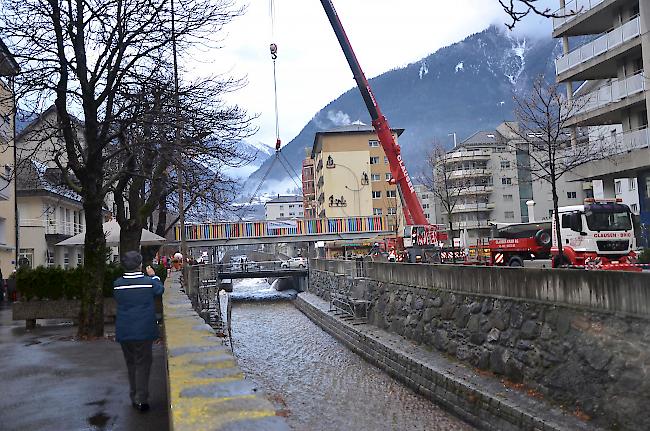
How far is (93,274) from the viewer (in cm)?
1312

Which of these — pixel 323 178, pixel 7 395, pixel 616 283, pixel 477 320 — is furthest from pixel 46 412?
pixel 323 178

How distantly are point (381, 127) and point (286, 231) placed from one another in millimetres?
28234

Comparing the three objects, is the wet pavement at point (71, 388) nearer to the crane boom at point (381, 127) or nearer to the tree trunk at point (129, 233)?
the tree trunk at point (129, 233)

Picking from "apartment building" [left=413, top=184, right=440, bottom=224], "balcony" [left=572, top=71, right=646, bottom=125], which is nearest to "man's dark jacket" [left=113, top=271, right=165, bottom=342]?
"balcony" [left=572, top=71, right=646, bottom=125]

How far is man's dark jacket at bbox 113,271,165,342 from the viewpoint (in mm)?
6648

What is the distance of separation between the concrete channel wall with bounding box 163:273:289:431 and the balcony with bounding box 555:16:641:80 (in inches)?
1084

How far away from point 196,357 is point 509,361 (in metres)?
8.42

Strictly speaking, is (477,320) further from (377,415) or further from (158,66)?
(158,66)

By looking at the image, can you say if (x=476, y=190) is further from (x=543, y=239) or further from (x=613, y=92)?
(x=543, y=239)

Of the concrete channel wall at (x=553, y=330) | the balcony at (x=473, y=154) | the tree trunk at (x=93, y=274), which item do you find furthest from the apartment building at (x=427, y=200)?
the tree trunk at (x=93, y=274)

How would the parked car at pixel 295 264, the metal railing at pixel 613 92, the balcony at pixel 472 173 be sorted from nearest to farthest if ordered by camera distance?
the metal railing at pixel 613 92 → the parked car at pixel 295 264 → the balcony at pixel 472 173

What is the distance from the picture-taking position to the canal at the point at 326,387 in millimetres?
13023

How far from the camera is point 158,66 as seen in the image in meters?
14.7

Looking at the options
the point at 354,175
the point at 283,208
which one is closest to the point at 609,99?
the point at 354,175
